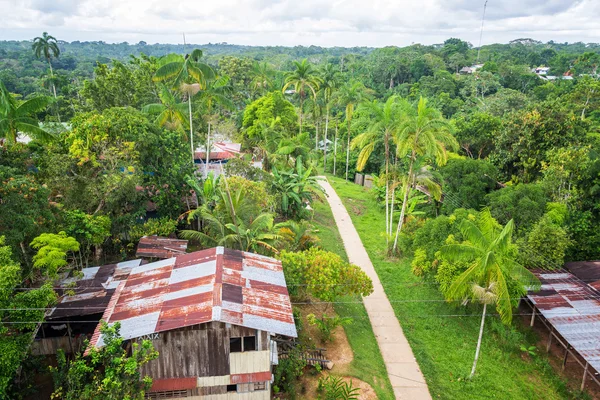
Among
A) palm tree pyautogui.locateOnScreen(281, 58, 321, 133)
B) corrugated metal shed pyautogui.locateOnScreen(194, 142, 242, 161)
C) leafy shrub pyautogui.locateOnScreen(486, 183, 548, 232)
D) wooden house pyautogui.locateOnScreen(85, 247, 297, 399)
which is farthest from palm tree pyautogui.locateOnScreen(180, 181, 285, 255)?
palm tree pyautogui.locateOnScreen(281, 58, 321, 133)

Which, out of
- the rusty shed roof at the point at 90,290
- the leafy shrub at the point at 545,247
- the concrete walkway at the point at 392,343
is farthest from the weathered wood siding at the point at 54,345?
the leafy shrub at the point at 545,247

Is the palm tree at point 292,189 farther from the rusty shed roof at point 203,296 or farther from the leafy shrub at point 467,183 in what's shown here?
the rusty shed roof at point 203,296

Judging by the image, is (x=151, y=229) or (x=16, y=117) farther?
(x=151, y=229)

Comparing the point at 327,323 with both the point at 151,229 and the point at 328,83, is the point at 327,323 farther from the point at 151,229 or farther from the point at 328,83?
the point at 328,83

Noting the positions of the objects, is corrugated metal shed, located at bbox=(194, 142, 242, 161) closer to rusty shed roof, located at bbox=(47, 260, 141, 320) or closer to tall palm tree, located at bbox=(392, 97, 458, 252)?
tall palm tree, located at bbox=(392, 97, 458, 252)

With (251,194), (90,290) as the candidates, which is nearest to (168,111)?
(251,194)

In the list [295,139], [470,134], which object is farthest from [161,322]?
[470,134]
